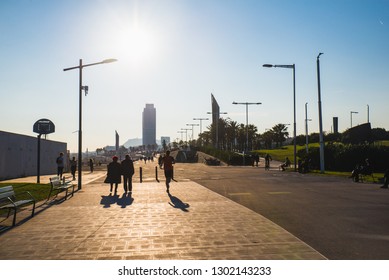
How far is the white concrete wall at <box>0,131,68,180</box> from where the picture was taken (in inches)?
908

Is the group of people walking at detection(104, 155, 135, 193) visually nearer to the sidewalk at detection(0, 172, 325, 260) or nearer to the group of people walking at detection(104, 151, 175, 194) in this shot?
the group of people walking at detection(104, 151, 175, 194)

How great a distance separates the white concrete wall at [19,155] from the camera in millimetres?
23062

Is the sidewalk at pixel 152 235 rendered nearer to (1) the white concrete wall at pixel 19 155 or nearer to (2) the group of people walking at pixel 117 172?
(2) the group of people walking at pixel 117 172

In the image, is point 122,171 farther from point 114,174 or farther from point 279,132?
point 279,132

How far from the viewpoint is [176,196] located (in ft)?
41.8

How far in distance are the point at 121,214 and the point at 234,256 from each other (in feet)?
15.4

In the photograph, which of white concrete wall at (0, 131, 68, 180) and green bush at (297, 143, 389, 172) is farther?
green bush at (297, 143, 389, 172)

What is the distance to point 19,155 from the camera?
83.7 ft

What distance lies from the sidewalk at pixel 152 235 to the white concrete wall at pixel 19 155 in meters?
15.7

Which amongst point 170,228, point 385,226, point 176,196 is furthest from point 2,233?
point 385,226

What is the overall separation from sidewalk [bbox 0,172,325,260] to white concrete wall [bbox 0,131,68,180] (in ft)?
51.6

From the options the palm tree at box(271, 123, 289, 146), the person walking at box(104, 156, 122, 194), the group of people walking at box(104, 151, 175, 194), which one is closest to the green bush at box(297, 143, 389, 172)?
the group of people walking at box(104, 151, 175, 194)

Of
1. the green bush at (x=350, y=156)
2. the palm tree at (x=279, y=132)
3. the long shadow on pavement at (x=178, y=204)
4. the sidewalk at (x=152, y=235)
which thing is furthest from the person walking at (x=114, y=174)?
the palm tree at (x=279, y=132)
